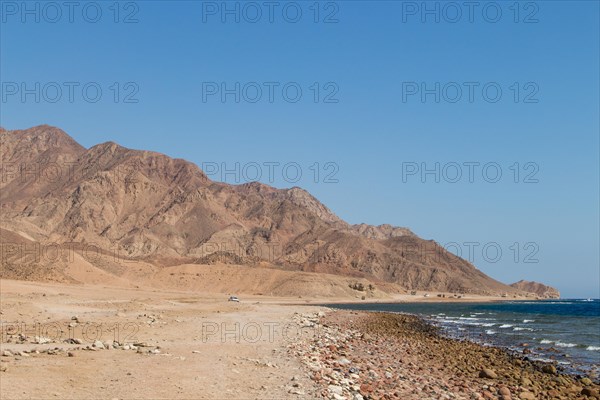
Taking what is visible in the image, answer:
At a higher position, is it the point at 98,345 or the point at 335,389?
the point at 98,345

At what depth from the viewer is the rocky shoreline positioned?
16.8m

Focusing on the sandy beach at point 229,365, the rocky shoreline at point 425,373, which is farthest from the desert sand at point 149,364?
the rocky shoreline at point 425,373

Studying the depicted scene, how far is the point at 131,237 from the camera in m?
175

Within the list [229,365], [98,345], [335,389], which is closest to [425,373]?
[335,389]

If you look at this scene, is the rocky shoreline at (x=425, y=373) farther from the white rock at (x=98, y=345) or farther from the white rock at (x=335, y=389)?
the white rock at (x=98, y=345)

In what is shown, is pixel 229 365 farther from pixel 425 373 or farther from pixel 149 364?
pixel 425 373

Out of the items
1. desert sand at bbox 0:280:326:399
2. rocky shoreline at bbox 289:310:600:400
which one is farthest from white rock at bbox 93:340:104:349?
rocky shoreline at bbox 289:310:600:400

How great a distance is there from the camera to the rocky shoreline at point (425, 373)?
16.8 m

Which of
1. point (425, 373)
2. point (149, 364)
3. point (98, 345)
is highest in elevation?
point (98, 345)

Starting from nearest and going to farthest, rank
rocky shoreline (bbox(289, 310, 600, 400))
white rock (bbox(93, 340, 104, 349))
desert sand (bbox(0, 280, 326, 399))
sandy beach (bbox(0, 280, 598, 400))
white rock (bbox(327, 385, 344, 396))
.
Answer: desert sand (bbox(0, 280, 326, 399)) < sandy beach (bbox(0, 280, 598, 400)) < white rock (bbox(327, 385, 344, 396)) < rocky shoreline (bbox(289, 310, 600, 400)) < white rock (bbox(93, 340, 104, 349))

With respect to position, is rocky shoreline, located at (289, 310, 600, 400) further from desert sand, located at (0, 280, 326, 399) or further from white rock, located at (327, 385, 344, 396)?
desert sand, located at (0, 280, 326, 399)

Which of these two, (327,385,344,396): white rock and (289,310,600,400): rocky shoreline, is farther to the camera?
(289,310,600,400): rocky shoreline

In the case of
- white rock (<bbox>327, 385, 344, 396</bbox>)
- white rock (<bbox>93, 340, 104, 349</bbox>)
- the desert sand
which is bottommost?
white rock (<bbox>327, 385, 344, 396</bbox>)

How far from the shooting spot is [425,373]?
Result: 70.5 feet
